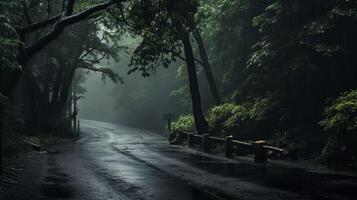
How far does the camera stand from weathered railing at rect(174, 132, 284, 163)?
21.0 meters

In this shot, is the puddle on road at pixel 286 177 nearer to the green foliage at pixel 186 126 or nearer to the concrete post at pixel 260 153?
the concrete post at pixel 260 153

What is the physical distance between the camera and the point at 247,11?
33.7m

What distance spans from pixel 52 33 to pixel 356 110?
12.3 m

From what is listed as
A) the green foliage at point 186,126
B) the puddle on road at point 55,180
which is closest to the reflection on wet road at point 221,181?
the puddle on road at point 55,180

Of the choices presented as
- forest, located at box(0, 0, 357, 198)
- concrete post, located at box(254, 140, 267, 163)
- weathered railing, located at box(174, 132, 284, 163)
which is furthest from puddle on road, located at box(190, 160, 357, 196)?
forest, located at box(0, 0, 357, 198)

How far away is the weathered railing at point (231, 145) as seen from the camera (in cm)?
2102

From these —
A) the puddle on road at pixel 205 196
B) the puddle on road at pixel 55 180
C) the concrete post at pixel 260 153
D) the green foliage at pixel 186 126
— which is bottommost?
the puddle on road at pixel 55 180

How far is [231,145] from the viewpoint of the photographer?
80.0 ft

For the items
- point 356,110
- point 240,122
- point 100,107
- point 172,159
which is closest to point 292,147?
point 356,110

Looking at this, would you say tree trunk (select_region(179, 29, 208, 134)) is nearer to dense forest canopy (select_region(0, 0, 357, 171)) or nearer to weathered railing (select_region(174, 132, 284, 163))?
dense forest canopy (select_region(0, 0, 357, 171))

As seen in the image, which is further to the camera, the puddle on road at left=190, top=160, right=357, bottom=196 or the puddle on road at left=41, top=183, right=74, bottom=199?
the puddle on road at left=190, top=160, right=357, bottom=196

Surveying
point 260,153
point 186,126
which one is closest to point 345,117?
point 260,153

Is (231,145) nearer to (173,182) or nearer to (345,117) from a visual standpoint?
(345,117)

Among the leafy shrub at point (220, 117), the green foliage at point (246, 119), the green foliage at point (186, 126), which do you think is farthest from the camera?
the green foliage at point (186, 126)
